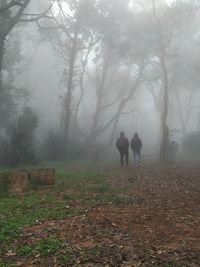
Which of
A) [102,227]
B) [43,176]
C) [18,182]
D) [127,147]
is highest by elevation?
[127,147]

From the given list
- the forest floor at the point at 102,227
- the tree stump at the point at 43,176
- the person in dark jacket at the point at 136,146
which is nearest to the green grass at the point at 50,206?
the forest floor at the point at 102,227

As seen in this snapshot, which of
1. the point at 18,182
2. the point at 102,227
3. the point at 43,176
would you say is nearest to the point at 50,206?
the point at 102,227

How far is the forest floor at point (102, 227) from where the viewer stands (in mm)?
8188

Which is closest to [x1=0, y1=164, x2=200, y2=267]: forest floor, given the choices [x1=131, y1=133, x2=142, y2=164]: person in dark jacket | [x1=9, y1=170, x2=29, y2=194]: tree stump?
[x1=9, y1=170, x2=29, y2=194]: tree stump

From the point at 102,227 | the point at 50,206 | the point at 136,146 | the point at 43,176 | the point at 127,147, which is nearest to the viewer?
the point at 102,227

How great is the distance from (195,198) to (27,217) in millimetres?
5548

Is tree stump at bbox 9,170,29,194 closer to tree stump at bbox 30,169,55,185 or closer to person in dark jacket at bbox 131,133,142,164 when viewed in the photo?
tree stump at bbox 30,169,55,185

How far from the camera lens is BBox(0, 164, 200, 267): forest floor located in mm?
8188

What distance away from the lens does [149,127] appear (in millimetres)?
85000

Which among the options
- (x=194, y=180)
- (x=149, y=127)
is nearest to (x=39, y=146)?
(x=194, y=180)

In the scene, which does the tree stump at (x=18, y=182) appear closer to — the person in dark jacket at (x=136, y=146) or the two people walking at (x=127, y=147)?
the two people walking at (x=127, y=147)

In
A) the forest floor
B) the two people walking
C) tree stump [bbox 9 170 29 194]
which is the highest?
the two people walking

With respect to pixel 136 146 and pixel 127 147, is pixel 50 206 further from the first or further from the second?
pixel 136 146

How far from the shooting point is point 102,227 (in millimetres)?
10086
